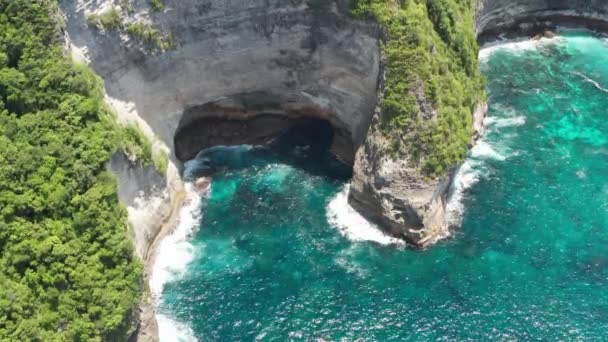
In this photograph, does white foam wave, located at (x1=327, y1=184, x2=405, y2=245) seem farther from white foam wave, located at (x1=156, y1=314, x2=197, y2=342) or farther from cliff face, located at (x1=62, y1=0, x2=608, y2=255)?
white foam wave, located at (x1=156, y1=314, x2=197, y2=342)

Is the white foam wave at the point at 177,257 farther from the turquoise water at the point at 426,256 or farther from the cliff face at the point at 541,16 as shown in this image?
the cliff face at the point at 541,16

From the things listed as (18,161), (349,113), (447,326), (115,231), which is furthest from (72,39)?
(447,326)

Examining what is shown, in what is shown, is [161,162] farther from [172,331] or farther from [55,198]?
[172,331]

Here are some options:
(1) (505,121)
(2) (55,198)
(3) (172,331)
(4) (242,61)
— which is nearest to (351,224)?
(3) (172,331)

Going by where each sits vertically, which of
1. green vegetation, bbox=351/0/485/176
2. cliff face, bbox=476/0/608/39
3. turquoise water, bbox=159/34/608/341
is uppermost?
green vegetation, bbox=351/0/485/176

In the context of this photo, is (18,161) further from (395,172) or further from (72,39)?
(395,172)

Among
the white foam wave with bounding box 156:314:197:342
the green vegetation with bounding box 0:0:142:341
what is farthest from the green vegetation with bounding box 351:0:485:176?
the green vegetation with bounding box 0:0:142:341
